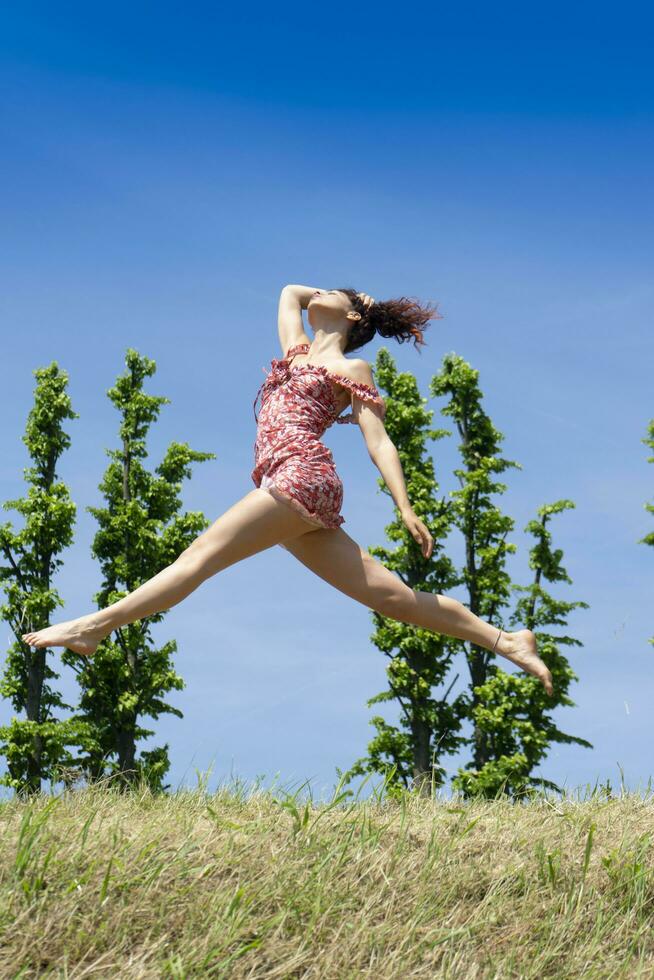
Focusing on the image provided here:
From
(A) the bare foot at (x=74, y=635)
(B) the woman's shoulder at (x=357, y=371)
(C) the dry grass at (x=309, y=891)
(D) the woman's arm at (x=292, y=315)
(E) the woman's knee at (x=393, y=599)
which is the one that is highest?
(D) the woman's arm at (x=292, y=315)

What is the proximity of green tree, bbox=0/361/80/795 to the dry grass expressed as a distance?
14.5 metres

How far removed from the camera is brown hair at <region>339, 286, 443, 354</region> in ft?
22.2

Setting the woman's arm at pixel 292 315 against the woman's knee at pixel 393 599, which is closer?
the woman's knee at pixel 393 599

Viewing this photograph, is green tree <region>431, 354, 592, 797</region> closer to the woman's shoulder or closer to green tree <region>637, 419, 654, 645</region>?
green tree <region>637, 419, 654, 645</region>

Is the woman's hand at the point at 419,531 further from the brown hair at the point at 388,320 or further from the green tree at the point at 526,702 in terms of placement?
the green tree at the point at 526,702

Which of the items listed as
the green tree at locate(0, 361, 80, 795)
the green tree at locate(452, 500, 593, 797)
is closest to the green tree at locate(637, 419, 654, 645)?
the green tree at locate(452, 500, 593, 797)

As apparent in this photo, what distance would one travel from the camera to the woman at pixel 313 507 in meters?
5.77

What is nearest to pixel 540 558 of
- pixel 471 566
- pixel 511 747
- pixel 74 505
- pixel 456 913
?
pixel 471 566

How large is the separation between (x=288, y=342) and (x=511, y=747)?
1604cm

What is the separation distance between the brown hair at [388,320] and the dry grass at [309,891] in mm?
3063

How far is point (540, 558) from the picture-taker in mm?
22609

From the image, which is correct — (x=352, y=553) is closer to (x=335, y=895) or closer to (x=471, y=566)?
(x=335, y=895)

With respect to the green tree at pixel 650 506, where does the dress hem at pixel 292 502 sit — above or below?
below

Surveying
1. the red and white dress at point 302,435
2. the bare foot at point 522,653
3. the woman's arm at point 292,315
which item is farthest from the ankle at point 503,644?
the woman's arm at point 292,315
